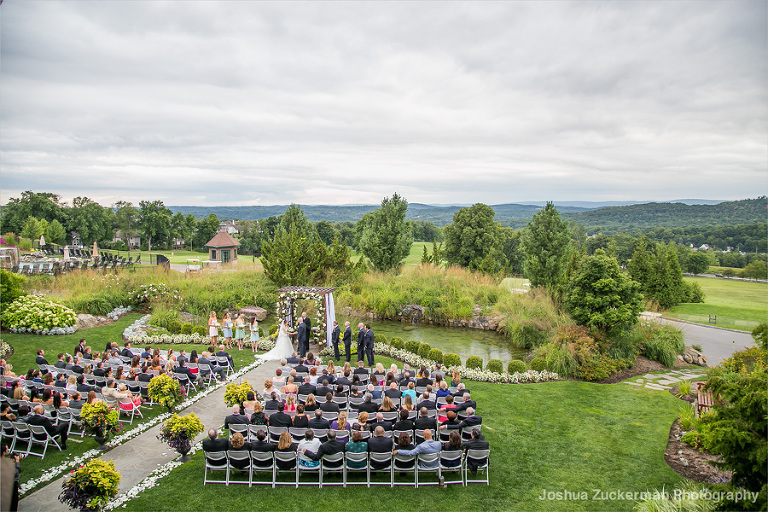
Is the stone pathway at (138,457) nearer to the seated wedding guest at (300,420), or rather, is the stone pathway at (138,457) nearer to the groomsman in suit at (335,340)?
the seated wedding guest at (300,420)

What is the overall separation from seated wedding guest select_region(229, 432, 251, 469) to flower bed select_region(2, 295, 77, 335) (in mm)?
14929

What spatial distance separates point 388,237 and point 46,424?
25704mm

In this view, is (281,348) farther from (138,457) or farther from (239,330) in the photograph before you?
(138,457)

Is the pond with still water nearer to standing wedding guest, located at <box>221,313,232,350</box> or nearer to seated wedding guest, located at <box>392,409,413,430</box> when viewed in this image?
standing wedding guest, located at <box>221,313,232,350</box>

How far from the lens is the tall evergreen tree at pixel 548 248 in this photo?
25719mm

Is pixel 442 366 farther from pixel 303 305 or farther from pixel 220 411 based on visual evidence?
pixel 303 305

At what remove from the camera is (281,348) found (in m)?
17.5

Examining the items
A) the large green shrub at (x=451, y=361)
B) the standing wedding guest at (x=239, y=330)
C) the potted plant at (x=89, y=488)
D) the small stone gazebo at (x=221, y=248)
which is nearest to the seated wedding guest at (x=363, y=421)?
the potted plant at (x=89, y=488)

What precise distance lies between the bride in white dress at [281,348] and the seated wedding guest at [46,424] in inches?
303

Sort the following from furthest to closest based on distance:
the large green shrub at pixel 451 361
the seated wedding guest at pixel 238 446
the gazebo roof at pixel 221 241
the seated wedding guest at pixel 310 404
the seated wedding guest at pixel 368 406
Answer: the gazebo roof at pixel 221 241 < the large green shrub at pixel 451 361 < the seated wedding guest at pixel 368 406 < the seated wedding guest at pixel 310 404 < the seated wedding guest at pixel 238 446

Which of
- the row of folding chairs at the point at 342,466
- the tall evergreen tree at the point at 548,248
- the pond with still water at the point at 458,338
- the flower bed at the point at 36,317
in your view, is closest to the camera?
the row of folding chairs at the point at 342,466

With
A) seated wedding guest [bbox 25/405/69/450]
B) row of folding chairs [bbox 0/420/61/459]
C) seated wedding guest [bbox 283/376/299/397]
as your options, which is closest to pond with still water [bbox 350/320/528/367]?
seated wedding guest [bbox 283/376/299/397]

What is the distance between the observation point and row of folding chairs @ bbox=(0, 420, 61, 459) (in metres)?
9.06

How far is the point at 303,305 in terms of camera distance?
76.0 ft
